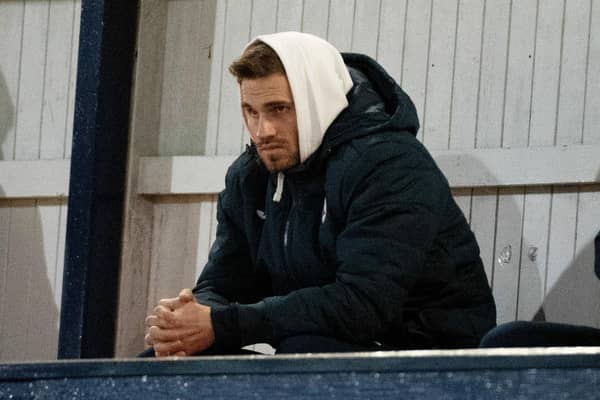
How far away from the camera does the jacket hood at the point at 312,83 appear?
275 centimetres

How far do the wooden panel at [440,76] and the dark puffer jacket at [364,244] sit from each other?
0.70 meters

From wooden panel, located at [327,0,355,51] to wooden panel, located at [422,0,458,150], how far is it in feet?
0.78

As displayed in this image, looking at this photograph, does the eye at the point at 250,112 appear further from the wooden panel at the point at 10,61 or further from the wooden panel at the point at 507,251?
the wooden panel at the point at 10,61

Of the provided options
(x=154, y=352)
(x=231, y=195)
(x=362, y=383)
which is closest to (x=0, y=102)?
(x=231, y=195)

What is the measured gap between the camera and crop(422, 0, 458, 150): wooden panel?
3580mm

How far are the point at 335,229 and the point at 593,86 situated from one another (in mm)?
1003

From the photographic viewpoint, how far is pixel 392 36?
12.1 feet

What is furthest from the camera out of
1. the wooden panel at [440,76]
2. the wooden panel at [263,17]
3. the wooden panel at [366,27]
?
the wooden panel at [263,17]

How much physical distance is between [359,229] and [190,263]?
4.36 ft

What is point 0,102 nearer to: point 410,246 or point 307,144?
point 307,144

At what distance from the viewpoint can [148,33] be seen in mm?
3910

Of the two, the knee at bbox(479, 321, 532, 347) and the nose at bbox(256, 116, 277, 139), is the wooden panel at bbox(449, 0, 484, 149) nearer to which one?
the nose at bbox(256, 116, 277, 139)

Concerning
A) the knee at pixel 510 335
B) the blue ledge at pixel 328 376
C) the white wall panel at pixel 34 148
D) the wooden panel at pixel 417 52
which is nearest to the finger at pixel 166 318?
the knee at pixel 510 335

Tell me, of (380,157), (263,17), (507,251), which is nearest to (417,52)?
(263,17)
